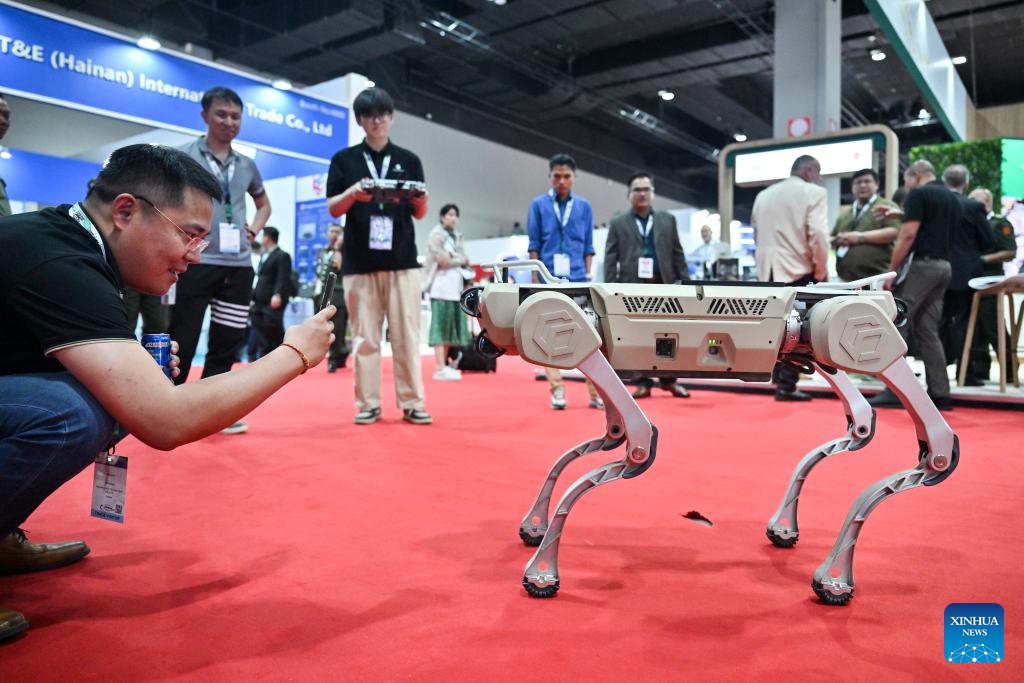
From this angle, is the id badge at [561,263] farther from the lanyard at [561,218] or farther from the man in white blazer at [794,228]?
the man in white blazer at [794,228]

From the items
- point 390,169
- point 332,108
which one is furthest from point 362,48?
point 390,169

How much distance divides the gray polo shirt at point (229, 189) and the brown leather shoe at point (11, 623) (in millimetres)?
2035

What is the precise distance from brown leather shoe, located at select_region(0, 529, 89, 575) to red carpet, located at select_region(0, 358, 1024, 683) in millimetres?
29

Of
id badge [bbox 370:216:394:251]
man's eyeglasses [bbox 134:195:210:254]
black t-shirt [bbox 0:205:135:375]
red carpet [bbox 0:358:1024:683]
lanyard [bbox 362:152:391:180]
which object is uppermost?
lanyard [bbox 362:152:391:180]

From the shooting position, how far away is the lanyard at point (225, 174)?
300cm

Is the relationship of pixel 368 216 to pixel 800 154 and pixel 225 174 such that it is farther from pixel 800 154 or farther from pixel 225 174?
pixel 800 154

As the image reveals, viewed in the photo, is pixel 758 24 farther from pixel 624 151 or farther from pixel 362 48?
pixel 624 151

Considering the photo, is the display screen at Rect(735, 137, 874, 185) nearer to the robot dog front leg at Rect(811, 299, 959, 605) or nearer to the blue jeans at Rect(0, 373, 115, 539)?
the robot dog front leg at Rect(811, 299, 959, 605)

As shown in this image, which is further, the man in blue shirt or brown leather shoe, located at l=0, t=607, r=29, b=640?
the man in blue shirt

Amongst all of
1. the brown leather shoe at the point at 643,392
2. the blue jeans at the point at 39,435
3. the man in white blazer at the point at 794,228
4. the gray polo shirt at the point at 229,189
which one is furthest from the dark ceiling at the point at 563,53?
the blue jeans at the point at 39,435

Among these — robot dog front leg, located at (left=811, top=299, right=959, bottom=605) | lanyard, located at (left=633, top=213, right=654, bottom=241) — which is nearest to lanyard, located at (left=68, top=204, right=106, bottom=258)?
robot dog front leg, located at (left=811, top=299, right=959, bottom=605)

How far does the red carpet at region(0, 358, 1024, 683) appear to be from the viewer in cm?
104

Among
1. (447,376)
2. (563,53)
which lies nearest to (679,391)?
(447,376)

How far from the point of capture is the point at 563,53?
12.4 metres
